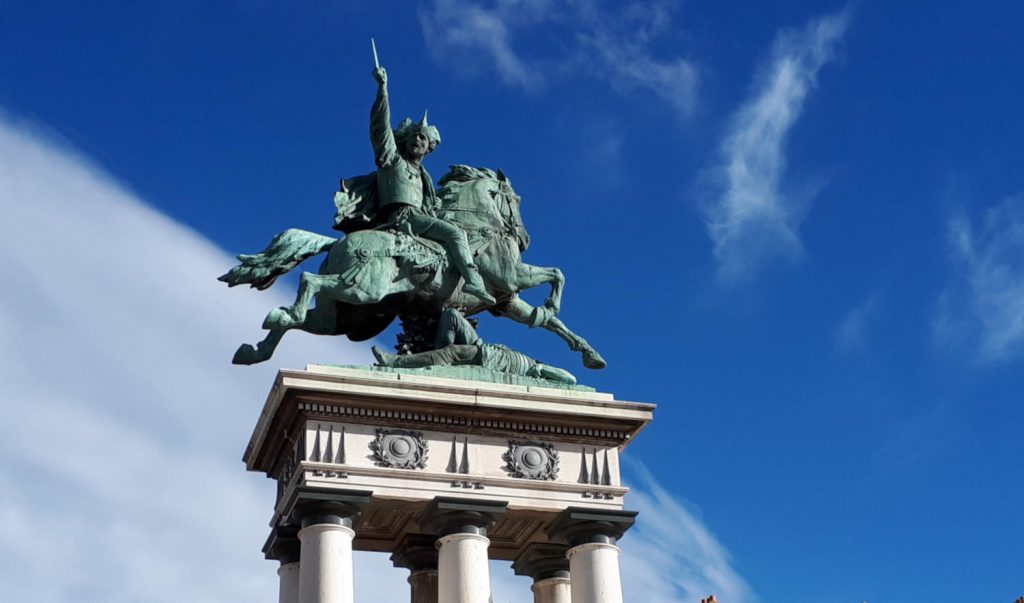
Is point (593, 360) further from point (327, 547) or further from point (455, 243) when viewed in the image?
point (327, 547)

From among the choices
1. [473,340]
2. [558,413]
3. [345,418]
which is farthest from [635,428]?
[345,418]

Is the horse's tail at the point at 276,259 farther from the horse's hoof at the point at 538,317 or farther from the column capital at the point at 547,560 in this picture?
the column capital at the point at 547,560

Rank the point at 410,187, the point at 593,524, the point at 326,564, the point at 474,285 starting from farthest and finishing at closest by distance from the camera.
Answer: the point at 410,187 < the point at 474,285 < the point at 593,524 < the point at 326,564

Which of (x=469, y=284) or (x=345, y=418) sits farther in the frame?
(x=469, y=284)

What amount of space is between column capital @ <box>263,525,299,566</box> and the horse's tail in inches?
185

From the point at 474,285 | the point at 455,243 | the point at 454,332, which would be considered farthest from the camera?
the point at 455,243

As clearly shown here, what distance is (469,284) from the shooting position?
30.8 meters

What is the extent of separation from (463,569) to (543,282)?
22.8 ft

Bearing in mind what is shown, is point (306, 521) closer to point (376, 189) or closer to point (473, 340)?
point (473, 340)

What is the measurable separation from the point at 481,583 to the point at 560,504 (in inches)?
89.2

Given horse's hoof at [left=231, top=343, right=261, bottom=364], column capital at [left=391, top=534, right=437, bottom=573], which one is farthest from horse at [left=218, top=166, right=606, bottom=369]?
column capital at [left=391, top=534, right=437, bottom=573]

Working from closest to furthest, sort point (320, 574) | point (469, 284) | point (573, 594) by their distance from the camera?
point (320, 574) → point (573, 594) → point (469, 284)

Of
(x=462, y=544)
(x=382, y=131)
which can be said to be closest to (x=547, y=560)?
(x=462, y=544)

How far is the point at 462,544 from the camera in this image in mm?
28016
